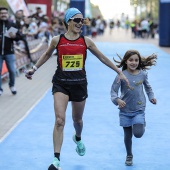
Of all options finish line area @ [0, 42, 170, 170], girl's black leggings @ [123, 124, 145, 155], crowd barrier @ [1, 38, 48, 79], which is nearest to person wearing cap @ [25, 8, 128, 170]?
girl's black leggings @ [123, 124, 145, 155]

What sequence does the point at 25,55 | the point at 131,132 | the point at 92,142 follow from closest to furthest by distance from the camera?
the point at 131,132 → the point at 92,142 → the point at 25,55

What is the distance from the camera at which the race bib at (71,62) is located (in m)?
6.33

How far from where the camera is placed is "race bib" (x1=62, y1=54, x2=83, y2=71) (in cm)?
633

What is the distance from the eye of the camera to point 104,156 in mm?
7141

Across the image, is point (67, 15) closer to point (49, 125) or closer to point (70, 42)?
point (70, 42)

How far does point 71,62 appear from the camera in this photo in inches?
249

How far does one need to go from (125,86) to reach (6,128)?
3038 mm

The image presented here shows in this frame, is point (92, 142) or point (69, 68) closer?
point (69, 68)

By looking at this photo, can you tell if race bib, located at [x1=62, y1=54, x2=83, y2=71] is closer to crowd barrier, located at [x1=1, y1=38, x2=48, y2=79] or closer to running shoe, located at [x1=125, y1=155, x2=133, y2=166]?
running shoe, located at [x1=125, y1=155, x2=133, y2=166]

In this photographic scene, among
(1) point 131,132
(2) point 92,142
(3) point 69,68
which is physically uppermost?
(3) point 69,68

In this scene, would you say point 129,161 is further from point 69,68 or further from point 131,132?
point 69,68

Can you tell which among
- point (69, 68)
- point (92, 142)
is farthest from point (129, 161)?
point (69, 68)

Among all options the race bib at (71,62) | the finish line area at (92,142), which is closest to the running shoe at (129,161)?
the finish line area at (92,142)

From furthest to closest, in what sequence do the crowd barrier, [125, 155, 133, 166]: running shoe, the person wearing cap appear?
the crowd barrier, [125, 155, 133, 166]: running shoe, the person wearing cap
